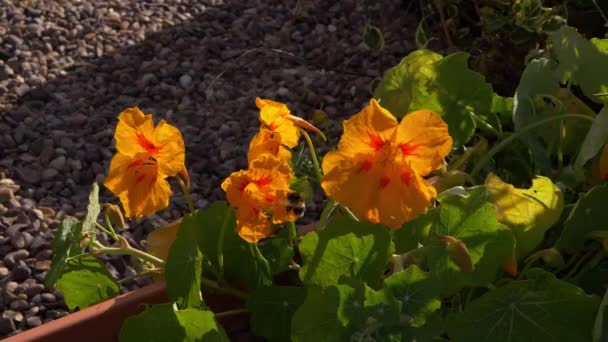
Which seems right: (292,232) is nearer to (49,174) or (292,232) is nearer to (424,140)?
(424,140)

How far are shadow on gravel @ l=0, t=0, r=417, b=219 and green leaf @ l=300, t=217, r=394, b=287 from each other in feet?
2.99

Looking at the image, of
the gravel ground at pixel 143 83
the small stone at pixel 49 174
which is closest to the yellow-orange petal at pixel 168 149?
the gravel ground at pixel 143 83

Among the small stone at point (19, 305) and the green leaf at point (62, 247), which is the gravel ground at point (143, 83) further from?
the green leaf at point (62, 247)

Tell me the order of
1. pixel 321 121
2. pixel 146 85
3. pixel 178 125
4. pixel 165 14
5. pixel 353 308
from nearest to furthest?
pixel 353 308 → pixel 321 121 → pixel 178 125 → pixel 146 85 → pixel 165 14

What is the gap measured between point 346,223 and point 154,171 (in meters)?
0.24

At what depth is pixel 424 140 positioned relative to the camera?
937 mm

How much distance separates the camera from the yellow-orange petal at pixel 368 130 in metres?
0.92

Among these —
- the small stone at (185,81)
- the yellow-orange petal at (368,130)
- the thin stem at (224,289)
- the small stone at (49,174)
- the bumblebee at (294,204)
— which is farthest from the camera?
the small stone at (185,81)

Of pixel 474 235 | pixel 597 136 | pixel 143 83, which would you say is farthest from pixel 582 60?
pixel 143 83

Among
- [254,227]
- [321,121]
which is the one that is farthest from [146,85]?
[254,227]

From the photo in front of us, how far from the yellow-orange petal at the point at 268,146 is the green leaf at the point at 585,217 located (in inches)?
14.0

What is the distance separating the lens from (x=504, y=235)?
1.03m

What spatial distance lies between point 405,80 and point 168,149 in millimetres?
414

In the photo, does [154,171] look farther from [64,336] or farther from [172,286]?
[64,336]
